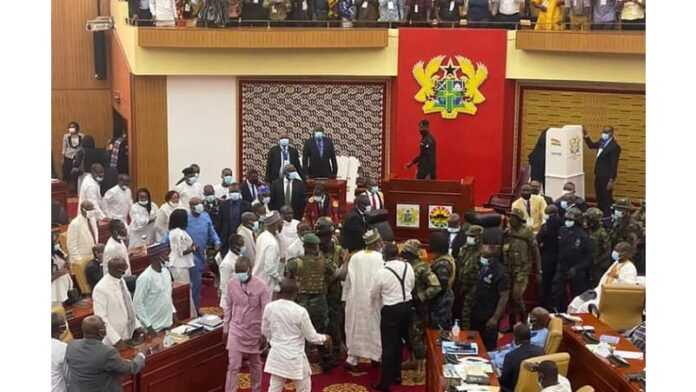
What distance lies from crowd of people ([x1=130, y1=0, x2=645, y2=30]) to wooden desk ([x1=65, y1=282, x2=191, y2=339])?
7554 mm

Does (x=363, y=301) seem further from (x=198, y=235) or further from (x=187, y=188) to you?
(x=187, y=188)

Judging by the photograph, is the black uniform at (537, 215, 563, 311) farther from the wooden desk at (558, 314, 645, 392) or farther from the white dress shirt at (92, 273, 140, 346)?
the white dress shirt at (92, 273, 140, 346)

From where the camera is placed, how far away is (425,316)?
10891 millimetres

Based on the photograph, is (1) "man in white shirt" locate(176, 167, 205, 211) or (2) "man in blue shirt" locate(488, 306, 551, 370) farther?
(1) "man in white shirt" locate(176, 167, 205, 211)

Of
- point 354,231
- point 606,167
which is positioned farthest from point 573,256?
point 606,167

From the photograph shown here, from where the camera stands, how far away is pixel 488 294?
1082 cm

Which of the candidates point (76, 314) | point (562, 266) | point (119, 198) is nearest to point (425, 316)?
point (562, 266)

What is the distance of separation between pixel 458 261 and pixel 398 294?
103 centimetres

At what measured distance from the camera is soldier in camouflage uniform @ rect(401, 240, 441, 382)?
1062 cm

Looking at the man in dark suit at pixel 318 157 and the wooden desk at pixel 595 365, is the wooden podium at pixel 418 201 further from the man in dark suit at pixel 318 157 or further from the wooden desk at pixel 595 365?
the wooden desk at pixel 595 365

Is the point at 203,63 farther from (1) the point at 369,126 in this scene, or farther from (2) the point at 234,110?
(1) the point at 369,126

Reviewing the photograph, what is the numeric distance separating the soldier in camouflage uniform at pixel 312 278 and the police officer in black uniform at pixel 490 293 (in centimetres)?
150

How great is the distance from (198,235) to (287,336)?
134 inches

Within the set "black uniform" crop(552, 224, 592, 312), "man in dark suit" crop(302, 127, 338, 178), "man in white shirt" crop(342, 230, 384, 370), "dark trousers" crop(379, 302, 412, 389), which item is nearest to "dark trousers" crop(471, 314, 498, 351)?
"dark trousers" crop(379, 302, 412, 389)
